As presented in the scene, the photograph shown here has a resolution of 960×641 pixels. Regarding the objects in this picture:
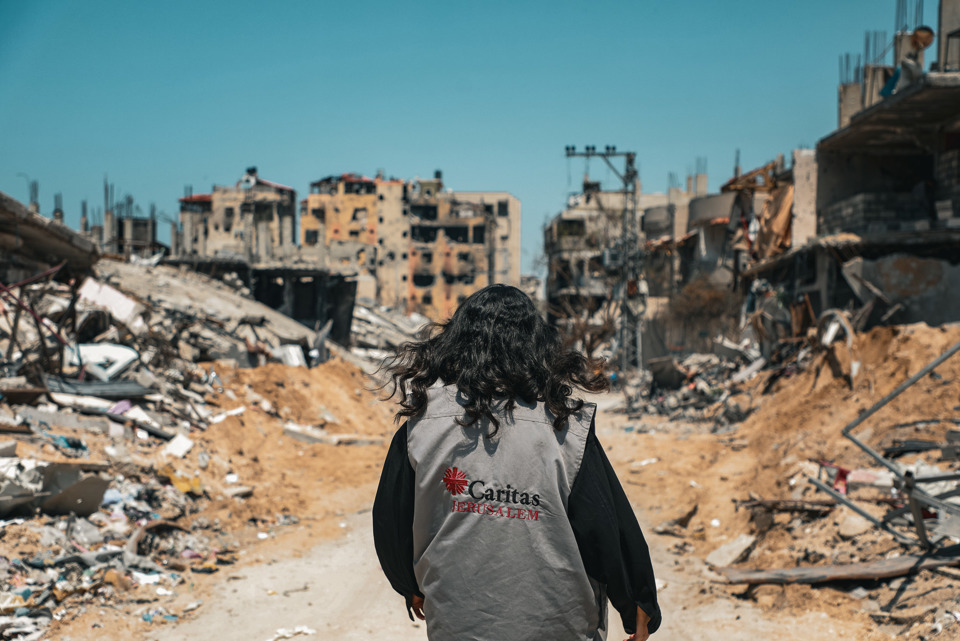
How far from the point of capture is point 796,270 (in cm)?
1891

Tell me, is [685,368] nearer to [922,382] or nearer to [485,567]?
[922,382]

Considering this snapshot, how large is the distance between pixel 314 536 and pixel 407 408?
6.81 metres

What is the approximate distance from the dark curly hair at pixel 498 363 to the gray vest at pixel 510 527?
53mm

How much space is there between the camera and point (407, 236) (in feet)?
230

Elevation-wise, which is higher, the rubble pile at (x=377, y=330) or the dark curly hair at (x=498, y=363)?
the dark curly hair at (x=498, y=363)

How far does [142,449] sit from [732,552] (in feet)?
23.5

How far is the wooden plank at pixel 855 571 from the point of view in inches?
212

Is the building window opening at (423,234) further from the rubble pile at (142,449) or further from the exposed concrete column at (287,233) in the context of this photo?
the rubble pile at (142,449)

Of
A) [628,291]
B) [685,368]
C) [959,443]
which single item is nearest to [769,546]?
[959,443]

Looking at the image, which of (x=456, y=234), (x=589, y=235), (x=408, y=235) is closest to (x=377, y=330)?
(x=589, y=235)

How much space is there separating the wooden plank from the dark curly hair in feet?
14.0

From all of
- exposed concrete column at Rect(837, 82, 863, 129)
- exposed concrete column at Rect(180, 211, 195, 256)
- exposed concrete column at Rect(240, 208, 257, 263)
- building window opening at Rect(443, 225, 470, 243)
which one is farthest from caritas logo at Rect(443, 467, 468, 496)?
building window opening at Rect(443, 225, 470, 243)

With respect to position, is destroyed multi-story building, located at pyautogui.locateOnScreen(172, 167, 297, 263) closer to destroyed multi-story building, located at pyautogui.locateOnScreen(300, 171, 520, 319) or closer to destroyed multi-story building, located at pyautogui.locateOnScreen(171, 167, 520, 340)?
destroyed multi-story building, located at pyautogui.locateOnScreen(171, 167, 520, 340)

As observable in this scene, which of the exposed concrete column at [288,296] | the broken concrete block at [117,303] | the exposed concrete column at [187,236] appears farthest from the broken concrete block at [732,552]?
the exposed concrete column at [187,236]
